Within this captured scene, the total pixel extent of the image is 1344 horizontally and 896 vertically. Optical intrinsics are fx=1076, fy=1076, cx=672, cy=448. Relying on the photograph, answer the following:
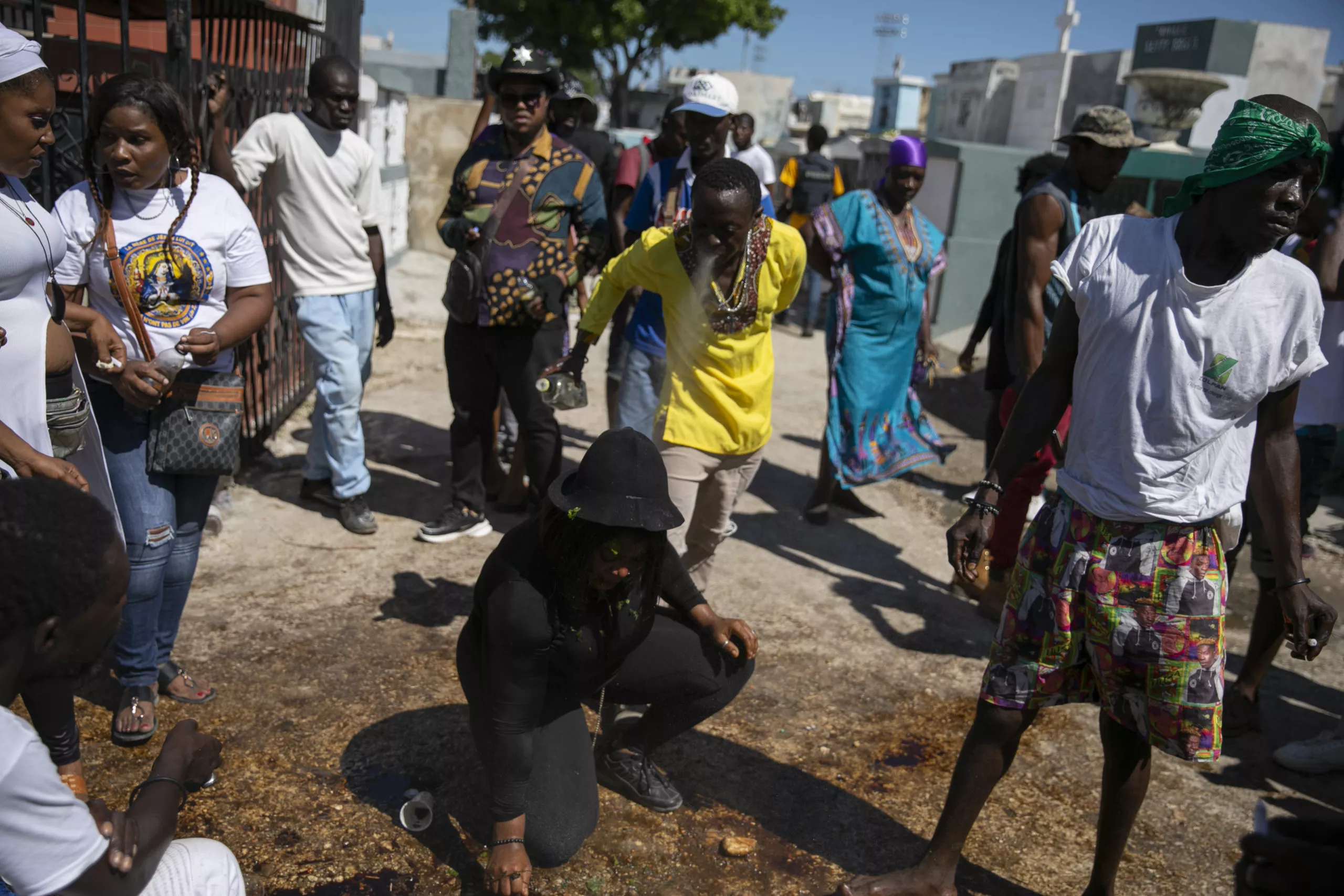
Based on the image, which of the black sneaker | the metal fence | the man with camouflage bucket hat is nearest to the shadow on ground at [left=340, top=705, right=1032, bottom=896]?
the black sneaker

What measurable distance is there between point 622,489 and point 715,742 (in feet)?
4.31

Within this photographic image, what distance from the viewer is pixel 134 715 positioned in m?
3.15

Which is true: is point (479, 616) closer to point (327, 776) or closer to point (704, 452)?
point (327, 776)

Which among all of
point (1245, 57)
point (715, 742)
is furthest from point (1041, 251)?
point (1245, 57)

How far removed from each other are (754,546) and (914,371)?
1283mm

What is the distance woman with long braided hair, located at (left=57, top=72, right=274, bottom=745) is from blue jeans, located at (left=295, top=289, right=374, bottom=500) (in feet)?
4.84

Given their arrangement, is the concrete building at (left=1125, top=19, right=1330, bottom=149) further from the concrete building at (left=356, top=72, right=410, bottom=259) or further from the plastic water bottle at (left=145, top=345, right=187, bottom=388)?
the plastic water bottle at (left=145, top=345, right=187, bottom=388)

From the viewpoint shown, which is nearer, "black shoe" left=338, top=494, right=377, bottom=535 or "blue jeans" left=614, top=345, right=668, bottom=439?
"blue jeans" left=614, top=345, right=668, bottom=439

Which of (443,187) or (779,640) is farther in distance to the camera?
→ (443,187)

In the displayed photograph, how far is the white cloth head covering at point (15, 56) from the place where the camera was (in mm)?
2469

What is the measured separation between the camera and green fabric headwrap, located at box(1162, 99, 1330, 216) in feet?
7.42

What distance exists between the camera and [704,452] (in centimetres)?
354

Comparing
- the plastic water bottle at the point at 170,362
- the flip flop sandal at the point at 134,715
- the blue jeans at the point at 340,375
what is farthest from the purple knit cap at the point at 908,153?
the flip flop sandal at the point at 134,715

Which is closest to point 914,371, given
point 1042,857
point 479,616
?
point 1042,857
